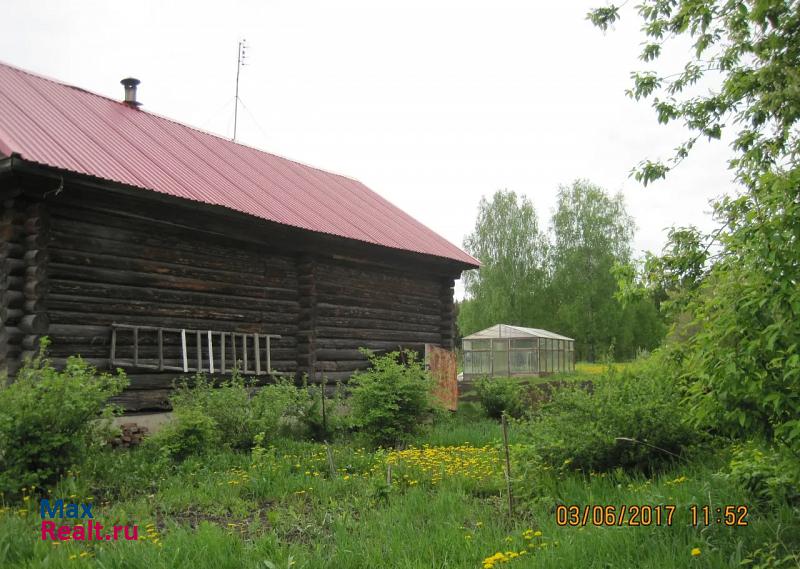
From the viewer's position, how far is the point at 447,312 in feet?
59.1

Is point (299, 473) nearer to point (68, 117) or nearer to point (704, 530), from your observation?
point (704, 530)

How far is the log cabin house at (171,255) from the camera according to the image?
9430mm

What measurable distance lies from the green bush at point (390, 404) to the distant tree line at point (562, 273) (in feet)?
104

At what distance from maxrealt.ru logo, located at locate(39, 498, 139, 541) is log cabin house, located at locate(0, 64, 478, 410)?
3.74 m

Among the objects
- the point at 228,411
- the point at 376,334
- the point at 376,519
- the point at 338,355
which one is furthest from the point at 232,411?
the point at 376,334

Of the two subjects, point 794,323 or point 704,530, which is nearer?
point 794,323

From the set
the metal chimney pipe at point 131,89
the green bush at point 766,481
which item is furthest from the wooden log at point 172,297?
the green bush at point 766,481

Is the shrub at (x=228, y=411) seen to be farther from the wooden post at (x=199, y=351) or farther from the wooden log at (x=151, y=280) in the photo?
the wooden log at (x=151, y=280)

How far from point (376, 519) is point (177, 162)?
353 inches

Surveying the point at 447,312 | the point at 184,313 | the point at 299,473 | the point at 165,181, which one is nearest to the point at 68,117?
the point at 165,181

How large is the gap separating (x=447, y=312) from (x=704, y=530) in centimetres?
1349

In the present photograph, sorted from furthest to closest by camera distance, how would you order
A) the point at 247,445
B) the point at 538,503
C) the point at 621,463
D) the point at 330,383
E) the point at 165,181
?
the point at 330,383 < the point at 165,181 < the point at 247,445 < the point at 621,463 < the point at 538,503

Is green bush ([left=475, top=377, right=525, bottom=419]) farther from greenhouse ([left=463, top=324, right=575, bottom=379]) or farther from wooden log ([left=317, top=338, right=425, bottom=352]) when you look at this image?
greenhouse ([left=463, top=324, right=575, bottom=379])

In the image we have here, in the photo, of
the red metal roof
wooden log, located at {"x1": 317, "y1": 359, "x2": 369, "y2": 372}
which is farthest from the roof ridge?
wooden log, located at {"x1": 317, "y1": 359, "x2": 369, "y2": 372}
